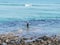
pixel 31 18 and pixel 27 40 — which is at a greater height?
pixel 31 18

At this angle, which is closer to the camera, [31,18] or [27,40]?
[27,40]

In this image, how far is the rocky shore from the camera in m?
6.83

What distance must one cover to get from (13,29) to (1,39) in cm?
127

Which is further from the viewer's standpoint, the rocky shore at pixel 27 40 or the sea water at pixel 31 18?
the sea water at pixel 31 18

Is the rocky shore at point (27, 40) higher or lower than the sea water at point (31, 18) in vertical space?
lower

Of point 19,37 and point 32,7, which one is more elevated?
point 32,7

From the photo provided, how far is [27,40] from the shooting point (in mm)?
7141

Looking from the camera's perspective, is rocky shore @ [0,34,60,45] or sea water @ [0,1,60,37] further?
sea water @ [0,1,60,37]

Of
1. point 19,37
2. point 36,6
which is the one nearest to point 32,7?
point 36,6

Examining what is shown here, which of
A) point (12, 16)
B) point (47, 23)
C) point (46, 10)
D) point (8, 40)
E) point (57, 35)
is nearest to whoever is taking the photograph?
point (8, 40)

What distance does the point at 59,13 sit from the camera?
10.4 m

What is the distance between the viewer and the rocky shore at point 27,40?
6828 mm

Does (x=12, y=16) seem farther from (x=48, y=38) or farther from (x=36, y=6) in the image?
(x=48, y=38)

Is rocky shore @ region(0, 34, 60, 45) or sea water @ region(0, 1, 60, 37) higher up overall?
sea water @ region(0, 1, 60, 37)
